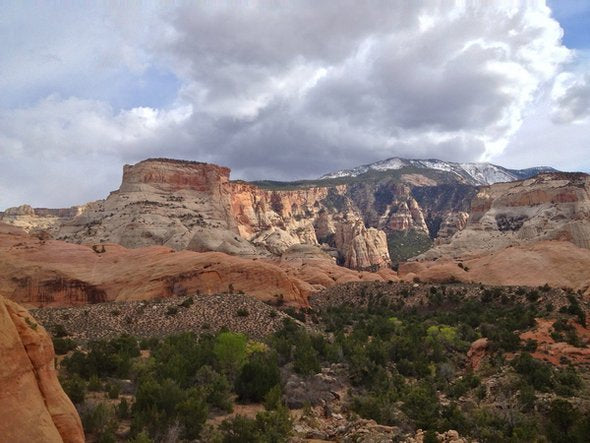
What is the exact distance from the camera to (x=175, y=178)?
352 feet

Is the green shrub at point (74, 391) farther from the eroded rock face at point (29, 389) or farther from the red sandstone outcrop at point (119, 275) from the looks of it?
the red sandstone outcrop at point (119, 275)

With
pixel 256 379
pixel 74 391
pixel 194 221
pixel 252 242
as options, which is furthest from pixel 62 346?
pixel 252 242

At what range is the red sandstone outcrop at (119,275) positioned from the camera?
4056 cm

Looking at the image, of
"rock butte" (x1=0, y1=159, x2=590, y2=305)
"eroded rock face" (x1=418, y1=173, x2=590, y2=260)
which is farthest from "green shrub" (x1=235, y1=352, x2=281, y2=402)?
"eroded rock face" (x1=418, y1=173, x2=590, y2=260)

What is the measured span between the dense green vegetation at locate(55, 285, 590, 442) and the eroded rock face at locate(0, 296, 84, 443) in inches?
86.4

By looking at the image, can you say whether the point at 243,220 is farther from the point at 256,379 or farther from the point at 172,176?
the point at 256,379

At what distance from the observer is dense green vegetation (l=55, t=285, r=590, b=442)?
1266 centimetres

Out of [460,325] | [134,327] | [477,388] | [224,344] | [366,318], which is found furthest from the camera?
[366,318]

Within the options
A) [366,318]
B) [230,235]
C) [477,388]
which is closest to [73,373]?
[477,388]

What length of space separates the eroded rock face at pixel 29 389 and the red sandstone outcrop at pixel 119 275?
31.1 metres

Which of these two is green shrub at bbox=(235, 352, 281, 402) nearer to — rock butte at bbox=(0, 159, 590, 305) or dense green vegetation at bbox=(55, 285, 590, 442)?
dense green vegetation at bbox=(55, 285, 590, 442)

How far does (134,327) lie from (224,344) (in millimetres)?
9639

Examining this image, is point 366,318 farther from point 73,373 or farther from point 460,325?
point 73,373

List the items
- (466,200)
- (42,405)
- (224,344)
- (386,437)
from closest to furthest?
1. (42,405)
2. (386,437)
3. (224,344)
4. (466,200)
